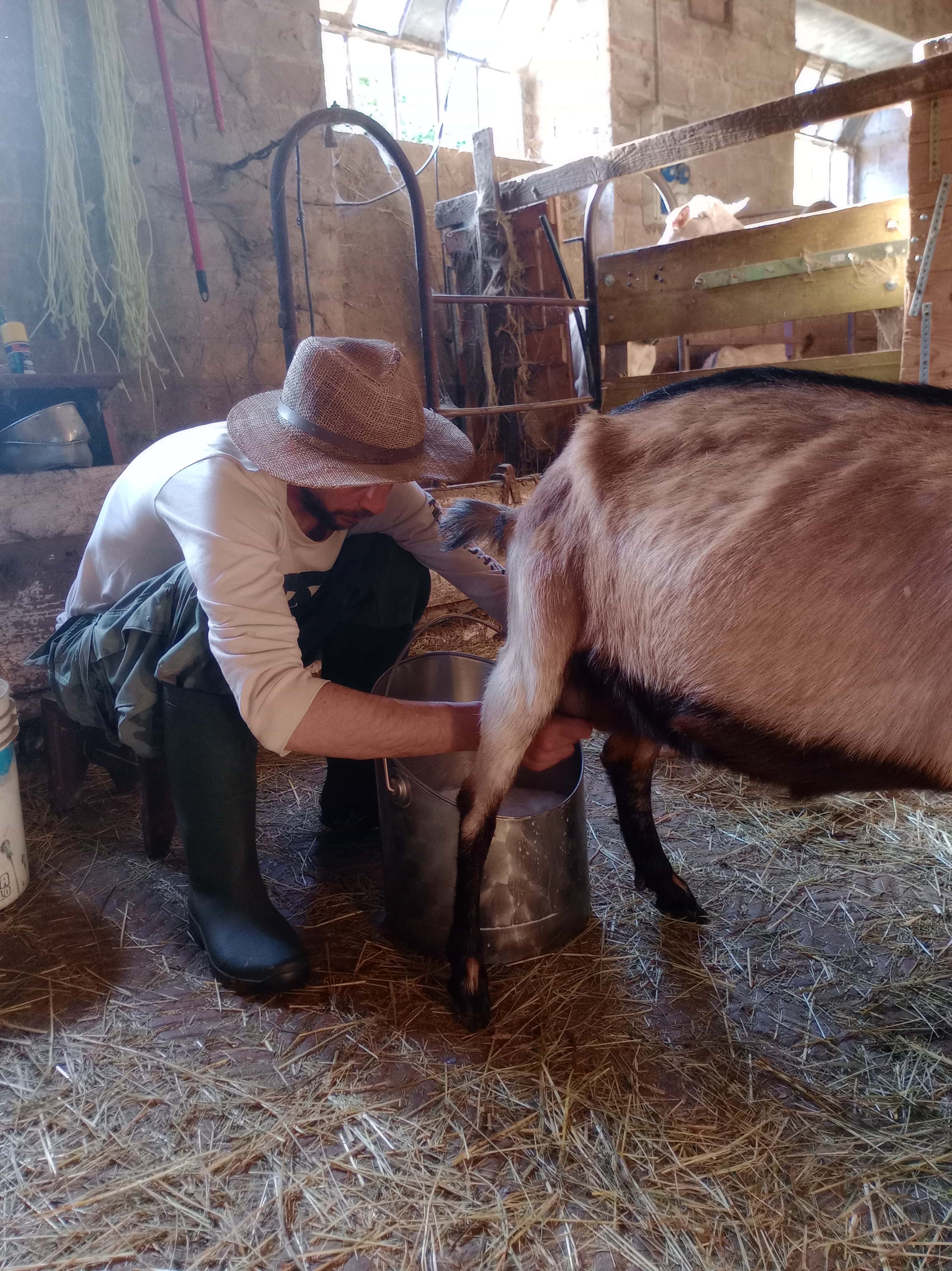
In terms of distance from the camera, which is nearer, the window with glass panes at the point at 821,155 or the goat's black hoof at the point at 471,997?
the goat's black hoof at the point at 471,997

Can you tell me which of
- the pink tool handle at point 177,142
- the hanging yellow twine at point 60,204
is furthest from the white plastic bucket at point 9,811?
the pink tool handle at point 177,142

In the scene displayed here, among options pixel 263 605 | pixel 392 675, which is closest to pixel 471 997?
pixel 392 675

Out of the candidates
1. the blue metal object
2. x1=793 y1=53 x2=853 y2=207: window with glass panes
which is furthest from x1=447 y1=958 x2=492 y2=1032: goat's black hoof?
x1=793 y1=53 x2=853 y2=207: window with glass panes

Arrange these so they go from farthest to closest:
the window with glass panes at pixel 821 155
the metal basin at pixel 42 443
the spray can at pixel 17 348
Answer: the window with glass panes at pixel 821 155 → the spray can at pixel 17 348 → the metal basin at pixel 42 443

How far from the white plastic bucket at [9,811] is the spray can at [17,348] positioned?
5.15ft

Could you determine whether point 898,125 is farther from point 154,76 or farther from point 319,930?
point 319,930

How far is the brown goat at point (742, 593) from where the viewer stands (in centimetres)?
138

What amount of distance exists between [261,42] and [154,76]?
0.64 meters

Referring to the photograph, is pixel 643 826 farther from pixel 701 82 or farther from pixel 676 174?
pixel 701 82

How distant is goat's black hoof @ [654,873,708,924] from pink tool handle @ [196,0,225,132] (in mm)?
3916

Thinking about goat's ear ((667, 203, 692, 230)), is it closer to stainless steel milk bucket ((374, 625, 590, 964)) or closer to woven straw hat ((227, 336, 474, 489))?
woven straw hat ((227, 336, 474, 489))

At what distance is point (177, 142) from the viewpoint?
3.78m

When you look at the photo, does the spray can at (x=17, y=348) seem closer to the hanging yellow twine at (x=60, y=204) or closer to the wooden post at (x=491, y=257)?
the hanging yellow twine at (x=60, y=204)

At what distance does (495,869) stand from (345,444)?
37.6 inches
